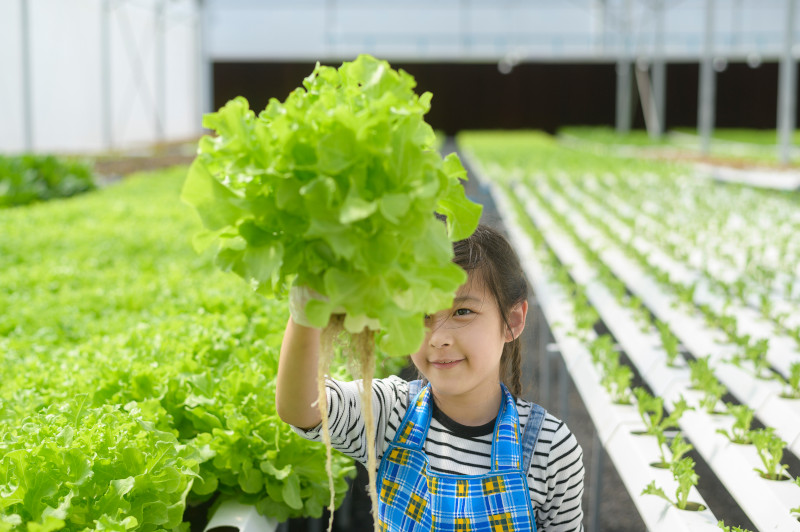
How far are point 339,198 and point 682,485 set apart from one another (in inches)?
62.0

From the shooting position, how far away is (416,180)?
121 centimetres

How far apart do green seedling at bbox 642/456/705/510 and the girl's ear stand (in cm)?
66

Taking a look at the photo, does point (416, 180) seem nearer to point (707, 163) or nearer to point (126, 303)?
point (126, 303)

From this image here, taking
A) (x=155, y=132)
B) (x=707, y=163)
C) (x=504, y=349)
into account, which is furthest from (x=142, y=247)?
(x=155, y=132)

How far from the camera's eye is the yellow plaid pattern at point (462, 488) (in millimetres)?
1797

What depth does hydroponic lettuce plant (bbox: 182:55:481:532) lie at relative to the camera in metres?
1.19

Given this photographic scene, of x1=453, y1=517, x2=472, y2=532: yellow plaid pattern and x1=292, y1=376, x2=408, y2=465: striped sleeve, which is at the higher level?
x1=292, y1=376, x2=408, y2=465: striped sleeve

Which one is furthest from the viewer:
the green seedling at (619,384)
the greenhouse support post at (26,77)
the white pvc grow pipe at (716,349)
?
the greenhouse support post at (26,77)

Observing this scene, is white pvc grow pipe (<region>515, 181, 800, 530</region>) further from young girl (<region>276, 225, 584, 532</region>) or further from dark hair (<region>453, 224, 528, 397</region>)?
dark hair (<region>453, 224, 528, 397</region>)

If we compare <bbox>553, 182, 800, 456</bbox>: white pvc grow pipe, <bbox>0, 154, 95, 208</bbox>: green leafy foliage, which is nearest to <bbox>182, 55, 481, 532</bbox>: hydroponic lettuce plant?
<bbox>553, 182, 800, 456</bbox>: white pvc grow pipe

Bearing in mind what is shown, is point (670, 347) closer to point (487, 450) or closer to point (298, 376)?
point (487, 450)

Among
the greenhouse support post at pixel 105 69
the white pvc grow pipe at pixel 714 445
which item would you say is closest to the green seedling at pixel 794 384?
the white pvc grow pipe at pixel 714 445

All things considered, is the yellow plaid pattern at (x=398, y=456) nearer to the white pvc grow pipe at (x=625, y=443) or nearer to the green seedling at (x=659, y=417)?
the white pvc grow pipe at (x=625, y=443)

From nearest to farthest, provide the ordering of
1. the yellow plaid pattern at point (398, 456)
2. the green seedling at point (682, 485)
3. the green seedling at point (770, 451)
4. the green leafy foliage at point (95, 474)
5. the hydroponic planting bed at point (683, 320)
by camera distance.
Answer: the green leafy foliage at point (95, 474) → the yellow plaid pattern at point (398, 456) → the green seedling at point (682, 485) → the green seedling at point (770, 451) → the hydroponic planting bed at point (683, 320)
